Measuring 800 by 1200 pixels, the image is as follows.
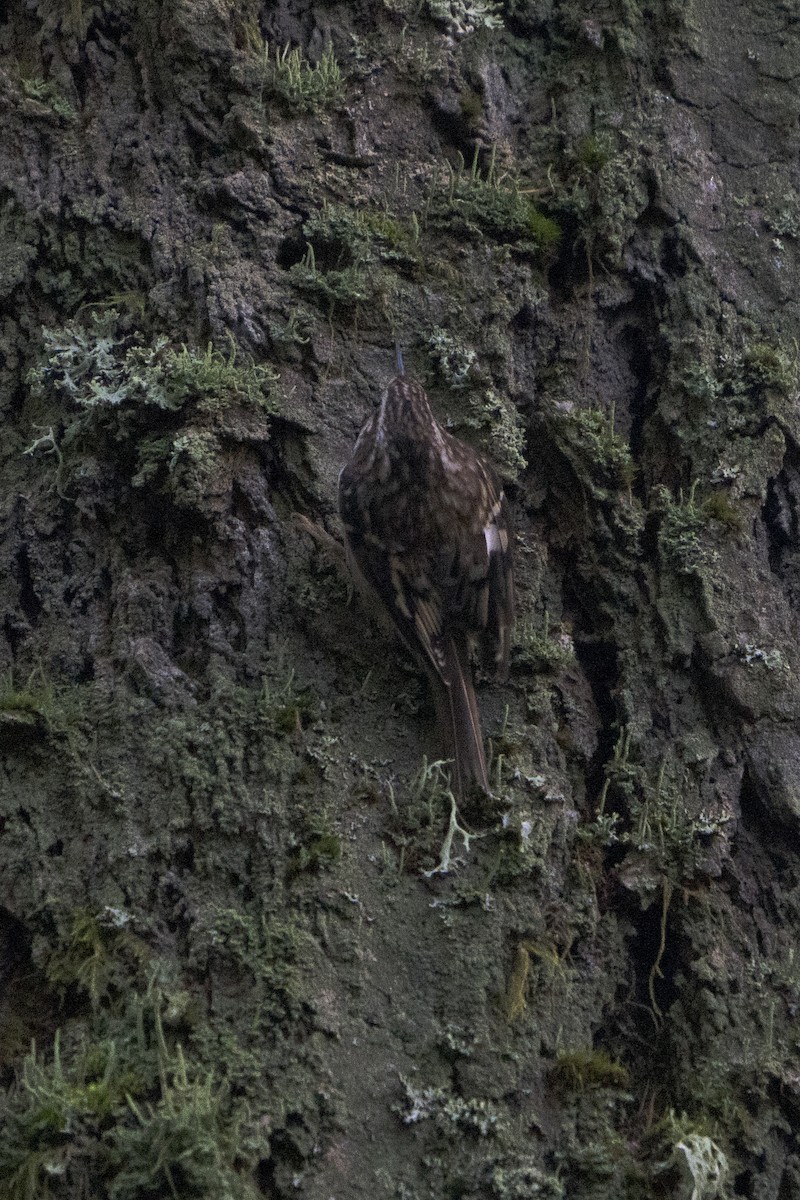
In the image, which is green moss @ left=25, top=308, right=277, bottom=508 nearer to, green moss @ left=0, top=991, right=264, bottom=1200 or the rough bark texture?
the rough bark texture

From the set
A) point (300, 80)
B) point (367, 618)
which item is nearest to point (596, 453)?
point (367, 618)

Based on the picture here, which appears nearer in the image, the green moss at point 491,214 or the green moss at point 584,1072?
the green moss at point 584,1072

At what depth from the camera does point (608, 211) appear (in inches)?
142

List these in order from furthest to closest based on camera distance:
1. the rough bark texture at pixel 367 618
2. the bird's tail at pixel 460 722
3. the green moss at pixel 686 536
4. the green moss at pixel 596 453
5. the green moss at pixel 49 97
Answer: the green moss at pixel 49 97 → the green moss at pixel 596 453 → the green moss at pixel 686 536 → the bird's tail at pixel 460 722 → the rough bark texture at pixel 367 618

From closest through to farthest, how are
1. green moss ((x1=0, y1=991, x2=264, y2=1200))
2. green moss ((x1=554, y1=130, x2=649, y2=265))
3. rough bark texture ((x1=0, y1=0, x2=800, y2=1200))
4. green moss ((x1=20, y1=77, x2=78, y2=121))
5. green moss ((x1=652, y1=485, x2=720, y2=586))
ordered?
green moss ((x1=0, y1=991, x2=264, y2=1200)) < rough bark texture ((x1=0, y1=0, x2=800, y2=1200)) < green moss ((x1=652, y1=485, x2=720, y2=586)) < green moss ((x1=20, y1=77, x2=78, y2=121)) < green moss ((x1=554, y1=130, x2=649, y2=265))

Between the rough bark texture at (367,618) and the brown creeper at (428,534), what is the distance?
78mm

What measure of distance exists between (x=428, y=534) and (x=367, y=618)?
1.28ft

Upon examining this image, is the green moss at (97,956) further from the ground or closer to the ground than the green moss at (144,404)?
closer to the ground

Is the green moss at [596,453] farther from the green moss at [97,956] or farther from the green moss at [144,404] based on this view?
the green moss at [97,956]

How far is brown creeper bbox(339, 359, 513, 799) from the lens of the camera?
3.19 metres

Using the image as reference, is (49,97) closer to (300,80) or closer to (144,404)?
(300,80)

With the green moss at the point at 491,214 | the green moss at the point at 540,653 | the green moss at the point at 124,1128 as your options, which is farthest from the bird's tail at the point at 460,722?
the green moss at the point at 491,214

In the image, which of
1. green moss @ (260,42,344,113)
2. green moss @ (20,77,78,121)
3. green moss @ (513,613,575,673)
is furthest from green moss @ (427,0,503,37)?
green moss @ (513,613,575,673)

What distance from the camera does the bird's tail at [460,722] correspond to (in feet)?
9.50
